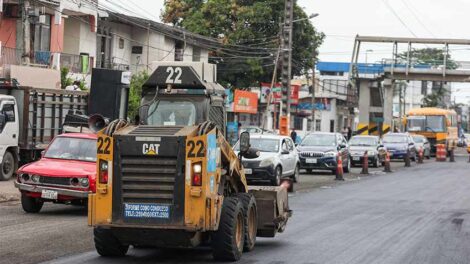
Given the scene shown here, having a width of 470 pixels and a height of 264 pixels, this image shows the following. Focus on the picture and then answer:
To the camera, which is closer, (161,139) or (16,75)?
(161,139)

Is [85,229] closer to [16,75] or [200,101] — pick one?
[200,101]

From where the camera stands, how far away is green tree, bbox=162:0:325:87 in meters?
53.8

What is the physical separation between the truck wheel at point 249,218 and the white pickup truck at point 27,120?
13269 millimetres

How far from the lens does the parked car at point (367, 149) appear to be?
40.3m

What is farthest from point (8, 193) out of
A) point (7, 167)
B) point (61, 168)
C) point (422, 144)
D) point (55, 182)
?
point (422, 144)

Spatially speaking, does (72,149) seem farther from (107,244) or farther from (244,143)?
(244,143)

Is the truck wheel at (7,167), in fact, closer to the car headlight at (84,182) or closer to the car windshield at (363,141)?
the car headlight at (84,182)

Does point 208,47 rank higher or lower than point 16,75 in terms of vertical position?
higher

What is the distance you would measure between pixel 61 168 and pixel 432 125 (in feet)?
152

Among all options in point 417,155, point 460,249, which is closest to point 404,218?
point 460,249

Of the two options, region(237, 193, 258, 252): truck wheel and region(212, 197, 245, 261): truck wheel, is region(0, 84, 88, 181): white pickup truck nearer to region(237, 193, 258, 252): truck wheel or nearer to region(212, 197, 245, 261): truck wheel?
region(237, 193, 258, 252): truck wheel

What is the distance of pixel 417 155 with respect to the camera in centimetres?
4822

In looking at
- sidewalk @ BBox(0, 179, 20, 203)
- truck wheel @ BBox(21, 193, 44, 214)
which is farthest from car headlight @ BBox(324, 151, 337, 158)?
truck wheel @ BBox(21, 193, 44, 214)

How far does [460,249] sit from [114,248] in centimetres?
541
